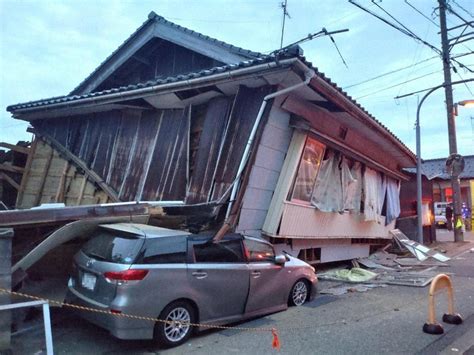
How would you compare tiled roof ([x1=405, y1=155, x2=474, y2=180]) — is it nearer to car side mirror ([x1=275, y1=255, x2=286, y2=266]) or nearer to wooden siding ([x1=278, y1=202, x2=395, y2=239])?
wooden siding ([x1=278, y1=202, x2=395, y2=239])

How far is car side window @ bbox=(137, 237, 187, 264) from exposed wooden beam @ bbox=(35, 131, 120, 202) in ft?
17.5

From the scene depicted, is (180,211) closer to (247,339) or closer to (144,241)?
(144,241)

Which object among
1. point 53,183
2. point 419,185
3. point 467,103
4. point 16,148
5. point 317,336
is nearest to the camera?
point 317,336

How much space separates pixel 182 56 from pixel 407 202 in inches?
498

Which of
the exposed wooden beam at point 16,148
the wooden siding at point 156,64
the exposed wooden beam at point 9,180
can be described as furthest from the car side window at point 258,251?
the exposed wooden beam at point 16,148

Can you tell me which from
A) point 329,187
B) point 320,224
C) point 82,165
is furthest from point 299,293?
point 82,165

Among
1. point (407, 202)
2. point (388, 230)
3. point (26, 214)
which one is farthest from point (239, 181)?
point (407, 202)

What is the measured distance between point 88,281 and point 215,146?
427 cm

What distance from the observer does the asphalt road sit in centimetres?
523

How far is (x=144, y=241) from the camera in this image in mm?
5379

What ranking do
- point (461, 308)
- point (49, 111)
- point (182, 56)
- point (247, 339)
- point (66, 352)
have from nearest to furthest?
point (66, 352) < point (247, 339) < point (461, 308) < point (182, 56) < point (49, 111)

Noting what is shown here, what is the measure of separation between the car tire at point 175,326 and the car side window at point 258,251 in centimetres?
159

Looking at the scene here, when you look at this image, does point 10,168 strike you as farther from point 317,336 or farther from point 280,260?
point 317,336

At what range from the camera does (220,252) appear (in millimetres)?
6305
